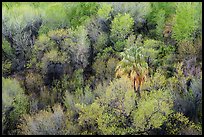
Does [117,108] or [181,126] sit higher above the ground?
[117,108]

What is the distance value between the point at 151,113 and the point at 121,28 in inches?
535

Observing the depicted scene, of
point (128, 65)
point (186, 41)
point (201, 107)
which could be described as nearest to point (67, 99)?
point (128, 65)

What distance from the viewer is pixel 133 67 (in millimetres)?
31391

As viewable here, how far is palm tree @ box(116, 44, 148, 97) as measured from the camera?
31328 mm

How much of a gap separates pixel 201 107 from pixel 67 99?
10.7 m

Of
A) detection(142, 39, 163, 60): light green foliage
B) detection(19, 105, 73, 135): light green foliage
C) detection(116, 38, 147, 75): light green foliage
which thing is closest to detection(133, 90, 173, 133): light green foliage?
detection(116, 38, 147, 75): light green foliage

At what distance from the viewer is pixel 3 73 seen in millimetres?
39156

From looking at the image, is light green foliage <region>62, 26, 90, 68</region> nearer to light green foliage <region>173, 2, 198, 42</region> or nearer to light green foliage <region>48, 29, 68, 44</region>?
light green foliage <region>48, 29, 68, 44</region>

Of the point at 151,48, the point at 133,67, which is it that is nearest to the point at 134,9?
the point at 151,48

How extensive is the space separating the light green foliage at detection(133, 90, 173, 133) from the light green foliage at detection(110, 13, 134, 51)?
38.9 ft

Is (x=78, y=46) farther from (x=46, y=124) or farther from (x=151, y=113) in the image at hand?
(x=151, y=113)

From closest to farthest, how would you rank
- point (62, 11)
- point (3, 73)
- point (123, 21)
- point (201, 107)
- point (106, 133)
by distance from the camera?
point (106, 133) → point (201, 107) → point (3, 73) → point (123, 21) → point (62, 11)

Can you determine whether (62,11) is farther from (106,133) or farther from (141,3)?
(106,133)

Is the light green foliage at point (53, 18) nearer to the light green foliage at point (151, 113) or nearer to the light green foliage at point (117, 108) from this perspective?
the light green foliage at point (117, 108)
